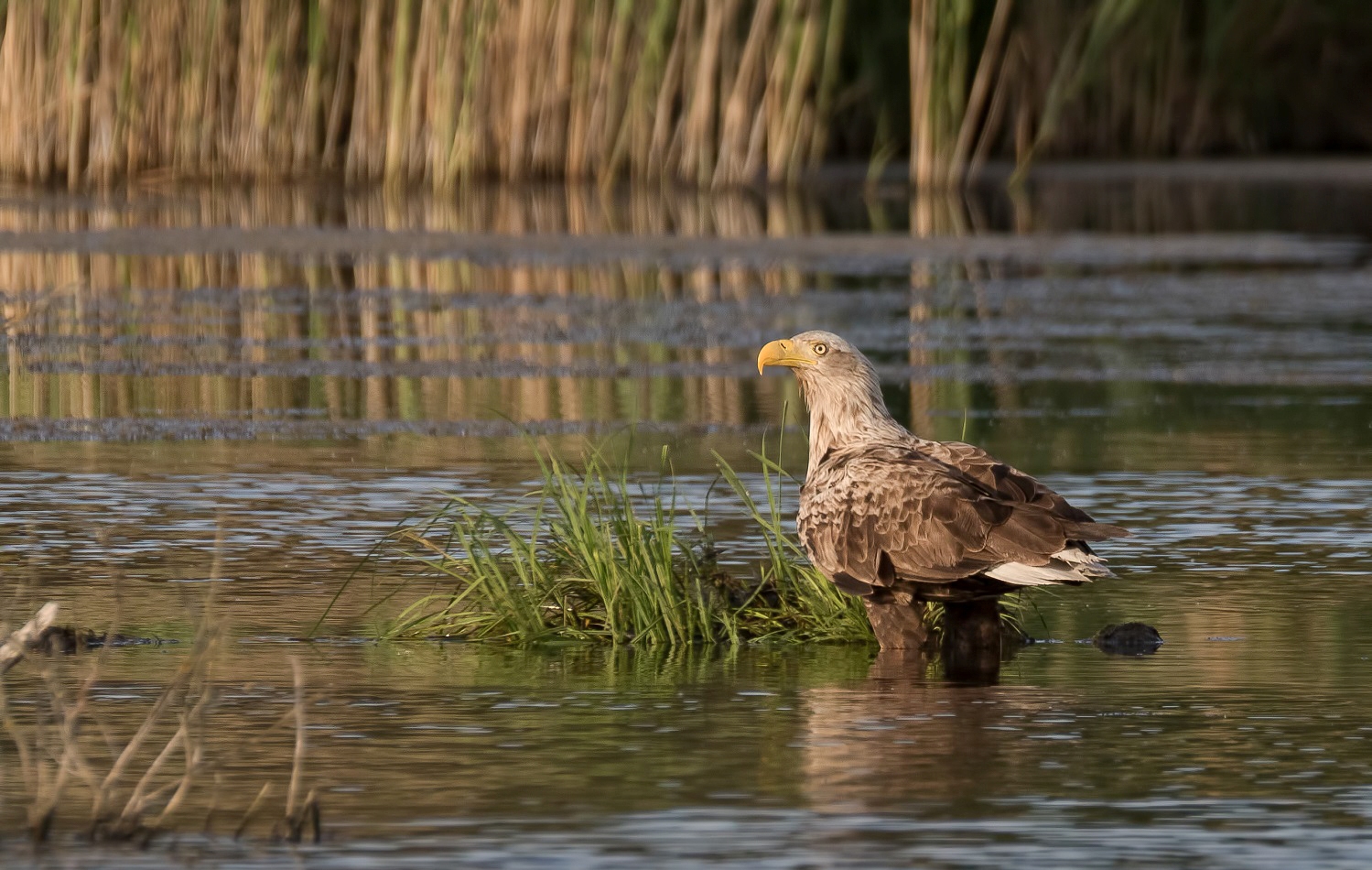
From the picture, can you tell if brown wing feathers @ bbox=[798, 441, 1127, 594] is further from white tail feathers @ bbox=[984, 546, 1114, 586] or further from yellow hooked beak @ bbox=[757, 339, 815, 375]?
yellow hooked beak @ bbox=[757, 339, 815, 375]

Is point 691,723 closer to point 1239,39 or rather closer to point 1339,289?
point 1339,289

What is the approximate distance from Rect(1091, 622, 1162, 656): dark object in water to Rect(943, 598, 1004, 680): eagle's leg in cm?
28

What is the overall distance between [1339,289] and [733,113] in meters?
8.66

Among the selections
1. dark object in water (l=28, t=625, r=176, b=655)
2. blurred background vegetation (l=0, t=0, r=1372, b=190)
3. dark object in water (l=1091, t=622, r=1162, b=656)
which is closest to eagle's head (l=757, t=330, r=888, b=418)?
dark object in water (l=1091, t=622, r=1162, b=656)

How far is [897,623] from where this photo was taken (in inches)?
304

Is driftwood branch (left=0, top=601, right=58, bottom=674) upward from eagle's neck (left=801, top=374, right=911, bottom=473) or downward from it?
downward

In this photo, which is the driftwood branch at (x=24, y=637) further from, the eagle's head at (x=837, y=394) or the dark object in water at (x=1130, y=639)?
the dark object in water at (x=1130, y=639)

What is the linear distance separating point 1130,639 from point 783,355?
127 centimetres

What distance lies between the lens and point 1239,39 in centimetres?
3200

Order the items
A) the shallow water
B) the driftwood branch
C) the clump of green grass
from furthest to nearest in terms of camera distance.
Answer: the clump of green grass → the driftwood branch → the shallow water

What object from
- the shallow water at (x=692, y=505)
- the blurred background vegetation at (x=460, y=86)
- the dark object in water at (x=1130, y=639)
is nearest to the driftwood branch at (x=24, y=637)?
the shallow water at (x=692, y=505)

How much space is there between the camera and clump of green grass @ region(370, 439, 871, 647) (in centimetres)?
792

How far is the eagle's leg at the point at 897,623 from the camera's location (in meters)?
7.69

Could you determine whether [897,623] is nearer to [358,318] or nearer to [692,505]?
[692,505]
